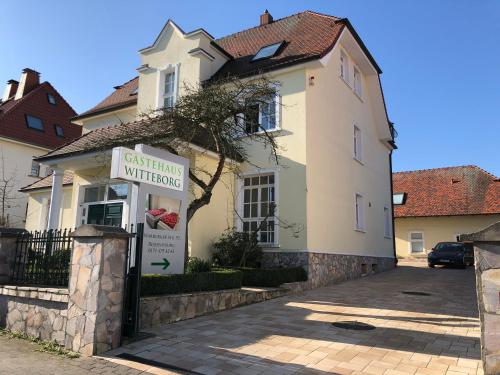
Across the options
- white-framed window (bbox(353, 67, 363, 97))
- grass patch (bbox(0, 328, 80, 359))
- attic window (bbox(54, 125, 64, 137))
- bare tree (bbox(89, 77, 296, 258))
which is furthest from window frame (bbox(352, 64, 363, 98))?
attic window (bbox(54, 125, 64, 137))

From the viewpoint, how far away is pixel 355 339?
6.64m

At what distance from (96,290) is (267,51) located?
39.6ft

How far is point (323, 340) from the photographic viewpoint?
6.58 meters

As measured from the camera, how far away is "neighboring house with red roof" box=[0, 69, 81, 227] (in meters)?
28.1

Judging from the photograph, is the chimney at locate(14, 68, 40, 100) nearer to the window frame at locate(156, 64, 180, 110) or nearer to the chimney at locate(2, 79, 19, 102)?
the chimney at locate(2, 79, 19, 102)

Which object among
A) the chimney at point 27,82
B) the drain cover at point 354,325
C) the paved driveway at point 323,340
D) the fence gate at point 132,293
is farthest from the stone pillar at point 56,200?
the chimney at point 27,82

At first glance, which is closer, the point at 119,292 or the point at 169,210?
the point at 119,292

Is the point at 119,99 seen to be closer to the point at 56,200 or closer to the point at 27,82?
the point at 56,200

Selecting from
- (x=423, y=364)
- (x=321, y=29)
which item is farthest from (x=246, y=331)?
(x=321, y=29)

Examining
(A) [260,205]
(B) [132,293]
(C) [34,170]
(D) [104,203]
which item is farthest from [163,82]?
(C) [34,170]

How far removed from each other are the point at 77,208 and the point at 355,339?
12.0 m

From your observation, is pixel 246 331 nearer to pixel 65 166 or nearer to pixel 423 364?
pixel 423 364

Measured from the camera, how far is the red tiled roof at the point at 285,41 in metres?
14.0

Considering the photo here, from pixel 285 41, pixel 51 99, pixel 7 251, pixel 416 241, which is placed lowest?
pixel 7 251
